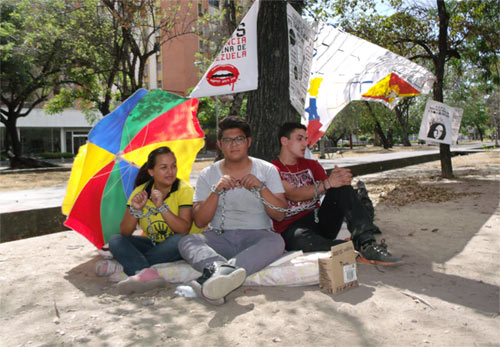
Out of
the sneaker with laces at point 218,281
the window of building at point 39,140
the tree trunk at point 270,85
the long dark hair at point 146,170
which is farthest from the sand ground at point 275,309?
the window of building at point 39,140

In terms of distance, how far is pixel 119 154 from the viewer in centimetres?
407

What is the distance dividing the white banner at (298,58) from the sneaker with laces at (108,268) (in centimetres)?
291

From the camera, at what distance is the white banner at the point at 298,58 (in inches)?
209

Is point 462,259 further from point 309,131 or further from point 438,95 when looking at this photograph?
point 438,95

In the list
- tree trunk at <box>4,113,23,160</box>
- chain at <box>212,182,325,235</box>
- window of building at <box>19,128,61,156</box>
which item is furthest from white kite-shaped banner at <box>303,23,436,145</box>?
window of building at <box>19,128,61,156</box>

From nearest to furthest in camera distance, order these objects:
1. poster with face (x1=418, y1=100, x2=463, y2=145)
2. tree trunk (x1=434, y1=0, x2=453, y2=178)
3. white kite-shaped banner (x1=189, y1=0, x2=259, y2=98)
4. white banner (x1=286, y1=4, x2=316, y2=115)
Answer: white kite-shaped banner (x1=189, y1=0, x2=259, y2=98) < white banner (x1=286, y1=4, x2=316, y2=115) < poster with face (x1=418, y1=100, x2=463, y2=145) < tree trunk (x1=434, y1=0, x2=453, y2=178)

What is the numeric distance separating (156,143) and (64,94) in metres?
18.2

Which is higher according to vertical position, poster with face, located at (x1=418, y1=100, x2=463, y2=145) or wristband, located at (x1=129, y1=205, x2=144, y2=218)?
poster with face, located at (x1=418, y1=100, x2=463, y2=145)

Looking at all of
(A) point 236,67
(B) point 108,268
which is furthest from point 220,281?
(A) point 236,67

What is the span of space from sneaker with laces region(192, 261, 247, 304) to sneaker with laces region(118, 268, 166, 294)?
475 millimetres

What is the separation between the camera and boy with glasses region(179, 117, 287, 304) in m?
3.29

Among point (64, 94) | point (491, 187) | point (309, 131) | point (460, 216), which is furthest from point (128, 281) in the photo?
point (64, 94)

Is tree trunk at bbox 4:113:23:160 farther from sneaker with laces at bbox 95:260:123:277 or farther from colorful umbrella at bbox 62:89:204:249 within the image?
sneaker with laces at bbox 95:260:123:277

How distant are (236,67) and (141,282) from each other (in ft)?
9.56
